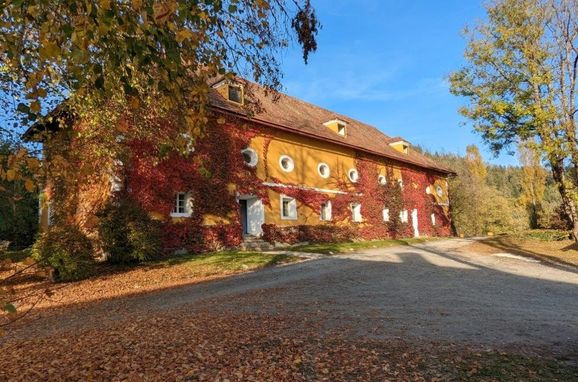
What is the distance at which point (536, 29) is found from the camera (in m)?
17.7

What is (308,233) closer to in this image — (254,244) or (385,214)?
(254,244)

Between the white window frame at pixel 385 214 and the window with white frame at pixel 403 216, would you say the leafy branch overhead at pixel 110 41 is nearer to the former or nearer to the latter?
the white window frame at pixel 385 214

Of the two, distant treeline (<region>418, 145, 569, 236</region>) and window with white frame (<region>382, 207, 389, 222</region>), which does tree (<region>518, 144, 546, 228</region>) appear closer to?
distant treeline (<region>418, 145, 569, 236</region>)

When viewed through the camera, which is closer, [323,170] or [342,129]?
[323,170]

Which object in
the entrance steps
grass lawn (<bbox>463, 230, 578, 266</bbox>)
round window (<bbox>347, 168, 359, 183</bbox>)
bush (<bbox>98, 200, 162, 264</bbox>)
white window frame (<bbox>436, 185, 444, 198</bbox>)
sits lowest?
grass lawn (<bbox>463, 230, 578, 266</bbox>)

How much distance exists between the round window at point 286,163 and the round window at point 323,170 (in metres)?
2.15

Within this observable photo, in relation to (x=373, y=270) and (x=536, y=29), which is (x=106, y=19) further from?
(x=536, y=29)

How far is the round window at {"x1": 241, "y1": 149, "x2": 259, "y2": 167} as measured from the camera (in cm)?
1969

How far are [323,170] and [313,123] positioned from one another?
3.35 m

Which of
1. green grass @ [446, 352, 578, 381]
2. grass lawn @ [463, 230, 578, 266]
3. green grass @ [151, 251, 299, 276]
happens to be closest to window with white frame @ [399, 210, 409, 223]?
grass lawn @ [463, 230, 578, 266]

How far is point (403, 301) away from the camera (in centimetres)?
780

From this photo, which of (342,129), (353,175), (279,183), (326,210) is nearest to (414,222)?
(353,175)

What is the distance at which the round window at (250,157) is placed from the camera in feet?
64.6

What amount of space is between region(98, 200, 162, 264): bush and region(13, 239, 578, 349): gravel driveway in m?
3.61
